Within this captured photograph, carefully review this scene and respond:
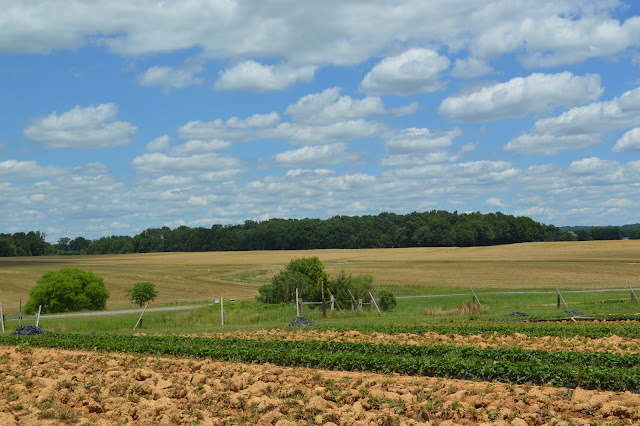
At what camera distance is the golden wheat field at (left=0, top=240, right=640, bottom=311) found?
60969 mm

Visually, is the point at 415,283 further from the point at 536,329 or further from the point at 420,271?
the point at 536,329

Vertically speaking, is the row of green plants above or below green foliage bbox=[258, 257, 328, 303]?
below

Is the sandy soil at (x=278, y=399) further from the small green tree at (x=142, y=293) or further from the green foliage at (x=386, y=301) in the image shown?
the small green tree at (x=142, y=293)

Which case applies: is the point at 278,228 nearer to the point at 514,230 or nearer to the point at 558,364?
the point at 514,230

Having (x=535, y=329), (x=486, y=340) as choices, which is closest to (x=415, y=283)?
(x=535, y=329)

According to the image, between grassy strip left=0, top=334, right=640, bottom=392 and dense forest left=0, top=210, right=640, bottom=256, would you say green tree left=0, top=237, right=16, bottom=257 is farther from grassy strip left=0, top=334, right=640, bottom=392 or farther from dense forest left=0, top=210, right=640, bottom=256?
grassy strip left=0, top=334, right=640, bottom=392

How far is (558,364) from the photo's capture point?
13953mm

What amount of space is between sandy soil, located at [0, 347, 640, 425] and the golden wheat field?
4139 centimetres

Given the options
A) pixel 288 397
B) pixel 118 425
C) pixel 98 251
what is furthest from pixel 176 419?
pixel 98 251

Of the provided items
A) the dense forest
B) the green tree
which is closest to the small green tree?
the dense forest

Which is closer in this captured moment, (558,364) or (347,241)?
(558,364)

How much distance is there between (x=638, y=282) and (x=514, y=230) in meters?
87.6

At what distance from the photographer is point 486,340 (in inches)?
770

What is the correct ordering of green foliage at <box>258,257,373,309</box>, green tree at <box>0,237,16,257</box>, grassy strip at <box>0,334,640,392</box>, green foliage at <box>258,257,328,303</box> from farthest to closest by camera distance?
green tree at <box>0,237,16,257</box>, green foliage at <box>258,257,328,303</box>, green foliage at <box>258,257,373,309</box>, grassy strip at <box>0,334,640,392</box>
